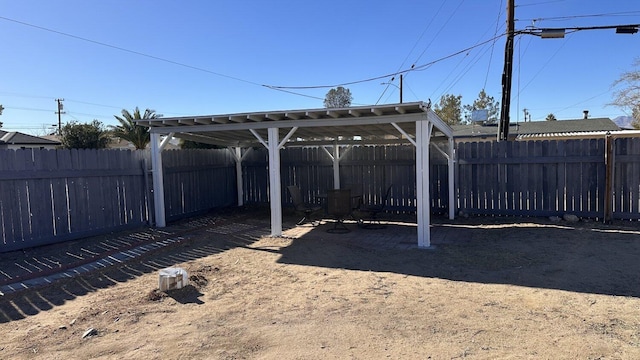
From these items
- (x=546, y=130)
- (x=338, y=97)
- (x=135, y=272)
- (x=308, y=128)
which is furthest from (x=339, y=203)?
(x=338, y=97)

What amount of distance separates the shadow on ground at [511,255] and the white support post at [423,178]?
318mm

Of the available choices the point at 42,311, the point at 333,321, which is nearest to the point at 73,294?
the point at 42,311

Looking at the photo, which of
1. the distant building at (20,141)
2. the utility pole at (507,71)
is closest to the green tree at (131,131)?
the distant building at (20,141)

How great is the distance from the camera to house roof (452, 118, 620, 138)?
24.2 meters

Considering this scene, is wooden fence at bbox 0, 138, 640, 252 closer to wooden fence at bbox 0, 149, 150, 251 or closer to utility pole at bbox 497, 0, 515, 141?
wooden fence at bbox 0, 149, 150, 251

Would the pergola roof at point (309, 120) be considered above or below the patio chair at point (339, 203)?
above

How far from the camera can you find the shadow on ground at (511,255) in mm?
4770

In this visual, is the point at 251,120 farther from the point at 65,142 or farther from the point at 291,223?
the point at 65,142

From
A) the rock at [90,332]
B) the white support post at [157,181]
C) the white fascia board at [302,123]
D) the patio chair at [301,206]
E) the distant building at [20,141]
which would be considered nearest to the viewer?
the rock at [90,332]

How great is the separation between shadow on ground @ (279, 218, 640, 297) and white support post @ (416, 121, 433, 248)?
0.32 metres

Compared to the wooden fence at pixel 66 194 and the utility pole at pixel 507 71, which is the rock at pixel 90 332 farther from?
the utility pole at pixel 507 71

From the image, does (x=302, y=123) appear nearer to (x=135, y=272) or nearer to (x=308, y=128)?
(x=308, y=128)

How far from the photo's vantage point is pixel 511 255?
591cm

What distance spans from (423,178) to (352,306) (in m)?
3.10
